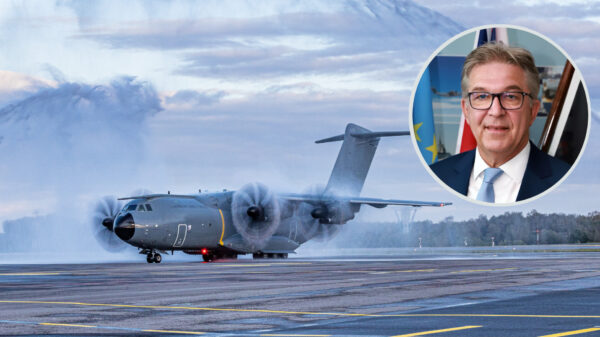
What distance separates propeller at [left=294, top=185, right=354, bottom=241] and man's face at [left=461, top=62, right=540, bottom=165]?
45.0 metres

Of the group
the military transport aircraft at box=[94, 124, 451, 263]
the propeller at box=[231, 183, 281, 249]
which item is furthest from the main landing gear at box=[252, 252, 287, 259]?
the propeller at box=[231, 183, 281, 249]

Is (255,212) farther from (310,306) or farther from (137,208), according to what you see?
(310,306)

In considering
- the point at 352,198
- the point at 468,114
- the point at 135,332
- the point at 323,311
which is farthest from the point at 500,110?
the point at 352,198

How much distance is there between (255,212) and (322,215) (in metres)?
5.10

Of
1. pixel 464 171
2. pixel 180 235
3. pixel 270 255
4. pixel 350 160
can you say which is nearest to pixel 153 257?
pixel 180 235

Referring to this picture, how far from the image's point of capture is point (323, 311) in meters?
17.1

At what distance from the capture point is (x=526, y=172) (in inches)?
633

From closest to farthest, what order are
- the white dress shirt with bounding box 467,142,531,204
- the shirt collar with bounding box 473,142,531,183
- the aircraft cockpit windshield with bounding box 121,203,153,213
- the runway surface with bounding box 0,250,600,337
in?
the runway surface with bounding box 0,250,600,337 < the shirt collar with bounding box 473,142,531,183 < the white dress shirt with bounding box 467,142,531,204 < the aircraft cockpit windshield with bounding box 121,203,153,213

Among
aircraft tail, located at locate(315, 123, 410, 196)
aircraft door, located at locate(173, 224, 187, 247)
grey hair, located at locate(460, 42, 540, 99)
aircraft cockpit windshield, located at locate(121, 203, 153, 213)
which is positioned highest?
aircraft tail, located at locate(315, 123, 410, 196)

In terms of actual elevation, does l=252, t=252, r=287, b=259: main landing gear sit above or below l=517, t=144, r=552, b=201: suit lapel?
below

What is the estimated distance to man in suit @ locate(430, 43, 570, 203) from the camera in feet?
49.8

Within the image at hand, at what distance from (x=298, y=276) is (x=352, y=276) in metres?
1.89

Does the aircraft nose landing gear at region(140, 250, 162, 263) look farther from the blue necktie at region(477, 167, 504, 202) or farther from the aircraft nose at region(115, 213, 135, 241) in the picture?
the blue necktie at region(477, 167, 504, 202)

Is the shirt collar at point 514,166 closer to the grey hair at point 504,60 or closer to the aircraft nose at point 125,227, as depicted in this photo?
the grey hair at point 504,60
